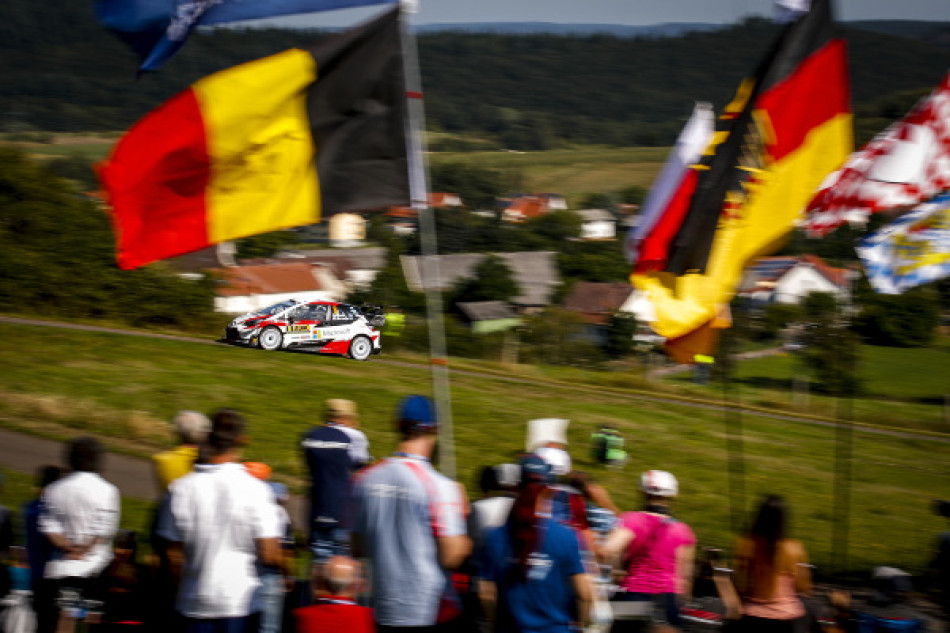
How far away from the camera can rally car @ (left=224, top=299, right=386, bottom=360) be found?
73.5ft

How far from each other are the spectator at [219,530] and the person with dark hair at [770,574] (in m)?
2.33

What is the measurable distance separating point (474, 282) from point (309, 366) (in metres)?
53.8

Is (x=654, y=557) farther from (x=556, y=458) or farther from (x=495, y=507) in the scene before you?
(x=495, y=507)

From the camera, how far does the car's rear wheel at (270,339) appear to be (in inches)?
883

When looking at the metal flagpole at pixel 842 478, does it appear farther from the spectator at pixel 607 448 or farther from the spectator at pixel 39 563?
the spectator at pixel 39 563

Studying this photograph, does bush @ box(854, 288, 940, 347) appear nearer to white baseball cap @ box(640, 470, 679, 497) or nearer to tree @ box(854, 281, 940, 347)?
tree @ box(854, 281, 940, 347)

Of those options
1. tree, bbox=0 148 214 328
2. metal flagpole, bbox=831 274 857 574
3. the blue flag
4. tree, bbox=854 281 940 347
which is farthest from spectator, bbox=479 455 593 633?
tree, bbox=854 281 940 347

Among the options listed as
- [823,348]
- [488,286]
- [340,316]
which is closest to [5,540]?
[340,316]

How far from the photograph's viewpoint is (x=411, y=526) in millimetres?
4285

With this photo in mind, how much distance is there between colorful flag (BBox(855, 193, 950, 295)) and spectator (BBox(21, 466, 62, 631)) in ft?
18.8

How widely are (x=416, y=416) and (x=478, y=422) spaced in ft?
34.2

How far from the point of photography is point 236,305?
210ft

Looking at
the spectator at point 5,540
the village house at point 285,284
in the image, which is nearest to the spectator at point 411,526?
the spectator at point 5,540

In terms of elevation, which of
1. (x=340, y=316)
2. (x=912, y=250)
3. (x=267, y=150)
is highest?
(x=340, y=316)
